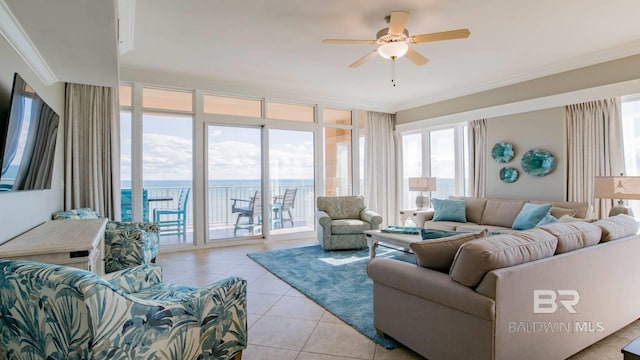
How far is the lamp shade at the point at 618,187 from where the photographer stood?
346 centimetres

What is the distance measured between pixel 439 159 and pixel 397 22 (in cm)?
415

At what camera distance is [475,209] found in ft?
17.3

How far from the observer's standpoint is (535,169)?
4.89m

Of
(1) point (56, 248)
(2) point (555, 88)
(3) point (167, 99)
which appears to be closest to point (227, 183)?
(3) point (167, 99)

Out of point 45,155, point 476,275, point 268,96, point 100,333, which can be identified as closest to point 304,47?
point 268,96

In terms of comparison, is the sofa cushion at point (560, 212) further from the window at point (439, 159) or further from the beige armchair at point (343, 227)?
the beige armchair at point (343, 227)

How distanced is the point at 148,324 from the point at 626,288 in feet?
10.2

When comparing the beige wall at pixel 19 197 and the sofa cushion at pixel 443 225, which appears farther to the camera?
the sofa cushion at pixel 443 225

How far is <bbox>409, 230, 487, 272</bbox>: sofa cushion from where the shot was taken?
6.72ft

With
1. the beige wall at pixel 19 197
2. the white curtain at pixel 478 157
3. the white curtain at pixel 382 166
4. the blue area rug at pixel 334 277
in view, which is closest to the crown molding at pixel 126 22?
the beige wall at pixel 19 197

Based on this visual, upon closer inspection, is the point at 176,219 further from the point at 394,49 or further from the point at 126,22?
the point at 394,49

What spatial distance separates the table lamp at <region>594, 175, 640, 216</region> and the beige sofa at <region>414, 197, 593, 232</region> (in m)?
0.49

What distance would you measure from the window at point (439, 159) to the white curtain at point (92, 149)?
5.42 m

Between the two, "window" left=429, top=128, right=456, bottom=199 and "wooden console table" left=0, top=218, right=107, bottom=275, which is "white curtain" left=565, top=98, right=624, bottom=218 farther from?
"wooden console table" left=0, top=218, right=107, bottom=275
